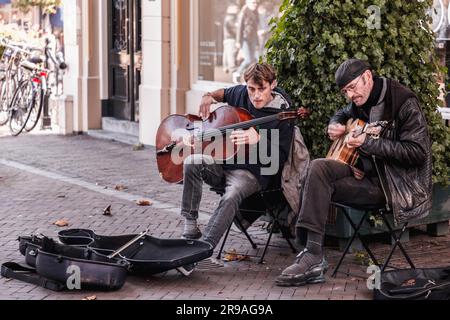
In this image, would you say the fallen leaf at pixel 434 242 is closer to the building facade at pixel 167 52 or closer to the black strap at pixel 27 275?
the black strap at pixel 27 275

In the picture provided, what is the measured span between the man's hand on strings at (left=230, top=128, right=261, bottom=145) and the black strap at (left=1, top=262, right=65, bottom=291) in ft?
4.75

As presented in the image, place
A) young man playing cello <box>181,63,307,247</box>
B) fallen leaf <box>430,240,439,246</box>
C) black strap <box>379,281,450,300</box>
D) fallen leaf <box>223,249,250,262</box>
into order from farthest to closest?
fallen leaf <box>430,240,439,246</box> < fallen leaf <box>223,249,250,262</box> < young man playing cello <box>181,63,307,247</box> < black strap <box>379,281,450,300</box>

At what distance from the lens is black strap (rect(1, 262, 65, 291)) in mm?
5984

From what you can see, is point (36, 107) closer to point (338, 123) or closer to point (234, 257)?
point (234, 257)

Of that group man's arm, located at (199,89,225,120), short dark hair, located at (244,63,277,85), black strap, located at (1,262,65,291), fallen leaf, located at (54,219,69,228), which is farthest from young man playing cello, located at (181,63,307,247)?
fallen leaf, located at (54,219,69,228)

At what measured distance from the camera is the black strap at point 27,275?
5984 mm

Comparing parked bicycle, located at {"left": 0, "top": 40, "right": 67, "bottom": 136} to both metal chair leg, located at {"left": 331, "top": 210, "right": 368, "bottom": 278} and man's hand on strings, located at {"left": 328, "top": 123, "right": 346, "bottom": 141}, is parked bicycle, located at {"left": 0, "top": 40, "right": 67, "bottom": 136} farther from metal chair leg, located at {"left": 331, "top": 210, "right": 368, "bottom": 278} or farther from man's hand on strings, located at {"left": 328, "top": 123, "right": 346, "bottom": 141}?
metal chair leg, located at {"left": 331, "top": 210, "right": 368, "bottom": 278}

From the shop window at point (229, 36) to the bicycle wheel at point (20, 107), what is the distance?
9.59 ft

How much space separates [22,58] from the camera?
575 inches

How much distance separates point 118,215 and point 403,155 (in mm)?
3176

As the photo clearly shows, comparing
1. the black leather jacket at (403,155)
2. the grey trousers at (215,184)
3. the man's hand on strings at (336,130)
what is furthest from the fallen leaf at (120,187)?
the black leather jacket at (403,155)

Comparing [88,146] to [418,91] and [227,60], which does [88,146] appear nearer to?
[227,60]

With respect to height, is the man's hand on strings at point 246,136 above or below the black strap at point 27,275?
above
